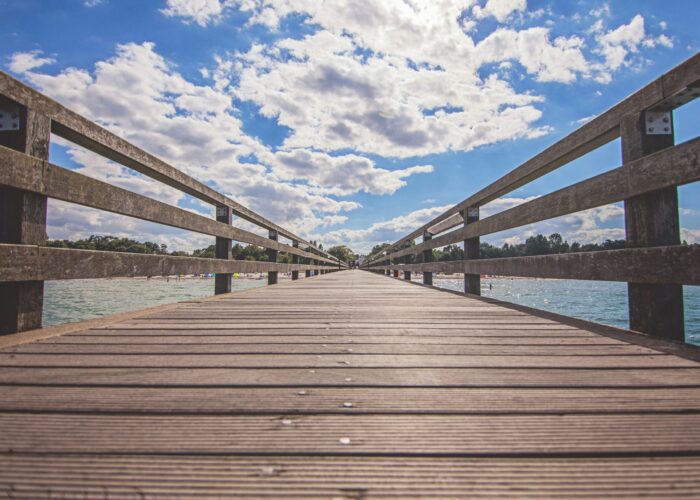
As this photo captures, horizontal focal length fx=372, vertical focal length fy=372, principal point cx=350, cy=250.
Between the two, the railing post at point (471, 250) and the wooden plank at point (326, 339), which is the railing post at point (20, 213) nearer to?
the wooden plank at point (326, 339)

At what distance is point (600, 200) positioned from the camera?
2154mm

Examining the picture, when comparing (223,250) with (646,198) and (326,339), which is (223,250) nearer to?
(326,339)

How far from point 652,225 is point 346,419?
6.23 feet

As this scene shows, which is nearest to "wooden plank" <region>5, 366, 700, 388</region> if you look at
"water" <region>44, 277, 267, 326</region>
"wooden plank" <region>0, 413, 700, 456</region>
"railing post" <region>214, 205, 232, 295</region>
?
"wooden plank" <region>0, 413, 700, 456</region>

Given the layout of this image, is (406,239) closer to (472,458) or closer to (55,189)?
(55,189)

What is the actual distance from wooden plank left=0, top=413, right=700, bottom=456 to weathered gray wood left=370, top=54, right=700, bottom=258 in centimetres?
160

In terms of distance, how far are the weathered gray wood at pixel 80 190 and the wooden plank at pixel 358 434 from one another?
1.26 m

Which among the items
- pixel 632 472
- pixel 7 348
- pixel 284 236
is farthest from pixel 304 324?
pixel 284 236

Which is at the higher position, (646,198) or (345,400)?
(646,198)

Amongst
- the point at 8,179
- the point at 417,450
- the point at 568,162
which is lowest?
the point at 417,450

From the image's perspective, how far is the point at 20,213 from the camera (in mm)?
1793

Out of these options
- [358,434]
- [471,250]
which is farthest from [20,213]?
[471,250]

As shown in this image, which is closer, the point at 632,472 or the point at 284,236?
the point at 632,472

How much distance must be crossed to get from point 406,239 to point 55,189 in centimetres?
829
